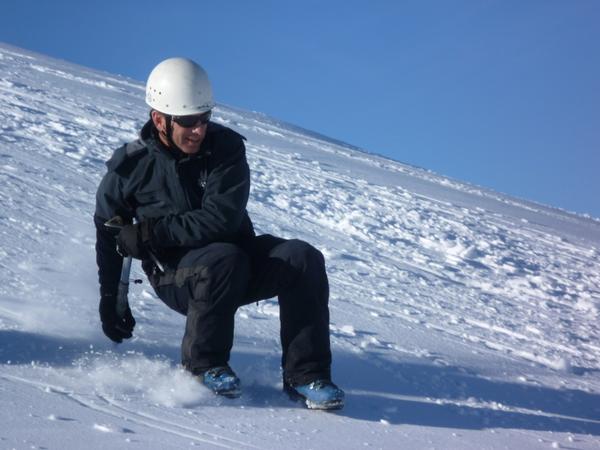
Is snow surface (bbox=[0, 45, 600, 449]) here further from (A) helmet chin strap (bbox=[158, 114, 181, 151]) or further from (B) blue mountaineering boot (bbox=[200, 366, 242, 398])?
(A) helmet chin strap (bbox=[158, 114, 181, 151])

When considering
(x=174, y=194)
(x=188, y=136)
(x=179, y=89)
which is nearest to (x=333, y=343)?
(x=174, y=194)

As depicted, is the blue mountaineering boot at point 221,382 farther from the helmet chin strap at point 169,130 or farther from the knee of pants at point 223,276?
the helmet chin strap at point 169,130

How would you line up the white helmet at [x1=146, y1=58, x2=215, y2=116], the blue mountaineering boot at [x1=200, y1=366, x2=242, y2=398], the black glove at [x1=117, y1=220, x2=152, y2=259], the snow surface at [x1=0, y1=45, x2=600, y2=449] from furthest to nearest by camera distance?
the white helmet at [x1=146, y1=58, x2=215, y2=116], the black glove at [x1=117, y1=220, x2=152, y2=259], the blue mountaineering boot at [x1=200, y1=366, x2=242, y2=398], the snow surface at [x1=0, y1=45, x2=600, y2=449]

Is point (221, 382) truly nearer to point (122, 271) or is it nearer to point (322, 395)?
point (322, 395)

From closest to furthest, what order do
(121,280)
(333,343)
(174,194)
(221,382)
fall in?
(221,382), (174,194), (121,280), (333,343)

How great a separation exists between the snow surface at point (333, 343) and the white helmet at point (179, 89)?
104 cm

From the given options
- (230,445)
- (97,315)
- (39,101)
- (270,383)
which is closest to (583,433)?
(270,383)

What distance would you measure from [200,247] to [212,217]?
0.51 ft

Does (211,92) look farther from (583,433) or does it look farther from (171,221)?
(583,433)

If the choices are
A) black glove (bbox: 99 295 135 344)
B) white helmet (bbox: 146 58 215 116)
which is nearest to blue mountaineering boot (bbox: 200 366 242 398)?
black glove (bbox: 99 295 135 344)

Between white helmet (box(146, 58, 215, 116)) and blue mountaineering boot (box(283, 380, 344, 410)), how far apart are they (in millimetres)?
1187

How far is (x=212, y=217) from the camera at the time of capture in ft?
9.00

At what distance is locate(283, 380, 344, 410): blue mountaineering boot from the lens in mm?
2701

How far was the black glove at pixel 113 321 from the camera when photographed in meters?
2.88
